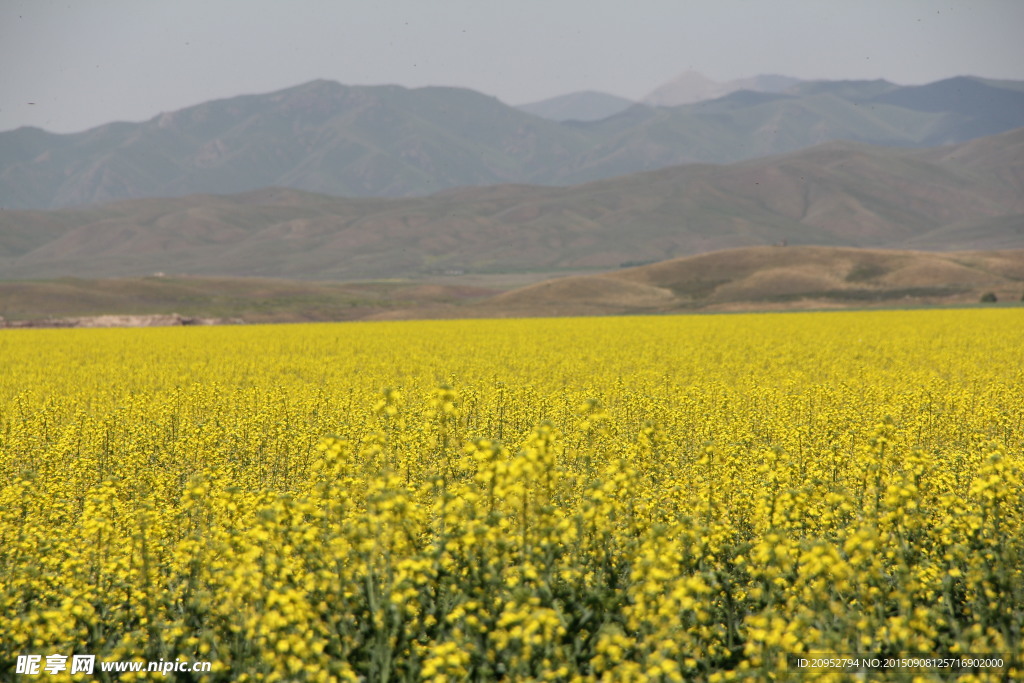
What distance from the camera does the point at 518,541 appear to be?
848 centimetres

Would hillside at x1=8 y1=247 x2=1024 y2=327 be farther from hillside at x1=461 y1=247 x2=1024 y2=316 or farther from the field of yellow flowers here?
the field of yellow flowers

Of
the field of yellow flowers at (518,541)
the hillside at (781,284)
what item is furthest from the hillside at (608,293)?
the field of yellow flowers at (518,541)

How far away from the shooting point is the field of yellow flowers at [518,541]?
6820mm

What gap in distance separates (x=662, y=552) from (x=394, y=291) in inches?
4910

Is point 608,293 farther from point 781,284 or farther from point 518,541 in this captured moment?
point 518,541

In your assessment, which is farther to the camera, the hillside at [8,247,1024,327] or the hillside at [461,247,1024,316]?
the hillside at [461,247,1024,316]

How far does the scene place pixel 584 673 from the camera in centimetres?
747

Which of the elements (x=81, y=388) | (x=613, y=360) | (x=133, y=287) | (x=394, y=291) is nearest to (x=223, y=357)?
(x=81, y=388)

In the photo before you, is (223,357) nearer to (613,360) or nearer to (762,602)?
(613,360)

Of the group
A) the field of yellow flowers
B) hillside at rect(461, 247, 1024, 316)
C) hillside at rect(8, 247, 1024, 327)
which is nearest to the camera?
the field of yellow flowers

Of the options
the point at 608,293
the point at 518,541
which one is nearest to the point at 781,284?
the point at 608,293

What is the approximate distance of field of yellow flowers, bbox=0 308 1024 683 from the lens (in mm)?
6820

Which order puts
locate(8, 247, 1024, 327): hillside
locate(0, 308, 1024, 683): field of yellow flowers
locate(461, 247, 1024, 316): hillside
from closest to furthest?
1. locate(0, 308, 1024, 683): field of yellow flowers
2. locate(8, 247, 1024, 327): hillside
3. locate(461, 247, 1024, 316): hillside

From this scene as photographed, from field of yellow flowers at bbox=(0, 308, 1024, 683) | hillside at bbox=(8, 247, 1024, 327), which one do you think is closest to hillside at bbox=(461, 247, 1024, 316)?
hillside at bbox=(8, 247, 1024, 327)
